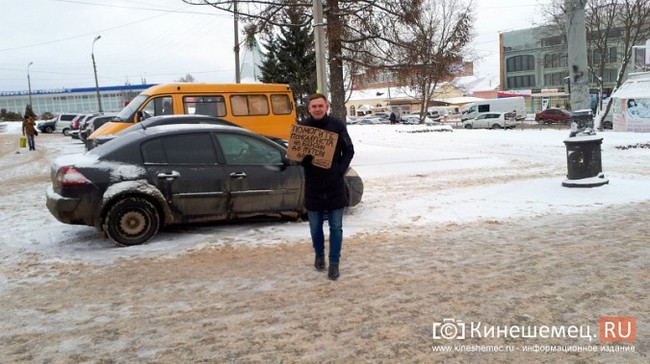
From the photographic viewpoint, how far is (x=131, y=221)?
608cm

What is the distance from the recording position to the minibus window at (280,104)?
45.7ft

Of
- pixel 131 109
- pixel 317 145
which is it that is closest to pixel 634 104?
pixel 131 109

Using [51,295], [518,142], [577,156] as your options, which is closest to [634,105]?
[518,142]

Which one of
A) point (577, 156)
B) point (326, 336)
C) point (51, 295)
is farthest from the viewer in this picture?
point (577, 156)

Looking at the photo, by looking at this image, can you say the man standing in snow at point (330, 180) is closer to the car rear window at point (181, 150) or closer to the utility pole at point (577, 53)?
A: the car rear window at point (181, 150)

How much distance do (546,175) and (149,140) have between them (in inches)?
356

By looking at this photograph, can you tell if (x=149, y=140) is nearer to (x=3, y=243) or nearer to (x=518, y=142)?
(x=3, y=243)

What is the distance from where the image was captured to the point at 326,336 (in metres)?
3.55

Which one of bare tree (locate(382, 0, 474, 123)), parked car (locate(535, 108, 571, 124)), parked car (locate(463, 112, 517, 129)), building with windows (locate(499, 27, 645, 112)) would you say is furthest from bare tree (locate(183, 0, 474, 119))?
building with windows (locate(499, 27, 645, 112))

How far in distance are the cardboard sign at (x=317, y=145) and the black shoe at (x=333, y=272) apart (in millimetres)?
963

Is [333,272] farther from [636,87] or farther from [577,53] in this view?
[636,87]

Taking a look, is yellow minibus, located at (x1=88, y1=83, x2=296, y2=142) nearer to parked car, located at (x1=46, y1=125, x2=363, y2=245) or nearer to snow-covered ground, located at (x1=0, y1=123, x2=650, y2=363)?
snow-covered ground, located at (x1=0, y1=123, x2=650, y2=363)

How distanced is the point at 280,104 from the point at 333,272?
9788 mm

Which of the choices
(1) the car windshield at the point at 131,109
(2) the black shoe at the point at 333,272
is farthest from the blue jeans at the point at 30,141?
(2) the black shoe at the point at 333,272
